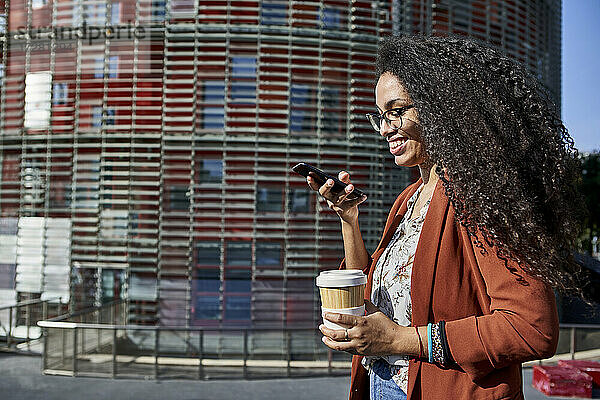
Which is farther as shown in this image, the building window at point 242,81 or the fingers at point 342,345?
the building window at point 242,81

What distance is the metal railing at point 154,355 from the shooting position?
18.0ft

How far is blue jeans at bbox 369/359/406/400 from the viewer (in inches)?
57.2

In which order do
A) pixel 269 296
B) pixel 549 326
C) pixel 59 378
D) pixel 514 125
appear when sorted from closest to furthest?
1. pixel 549 326
2. pixel 514 125
3. pixel 59 378
4. pixel 269 296

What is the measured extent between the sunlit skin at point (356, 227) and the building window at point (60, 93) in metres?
6.97

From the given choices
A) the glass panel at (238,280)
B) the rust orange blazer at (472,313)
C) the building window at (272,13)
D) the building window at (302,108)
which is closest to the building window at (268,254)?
the glass panel at (238,280)

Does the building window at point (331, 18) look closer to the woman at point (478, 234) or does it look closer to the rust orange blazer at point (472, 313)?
the woman at point (478, 234)

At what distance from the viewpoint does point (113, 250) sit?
732 cm

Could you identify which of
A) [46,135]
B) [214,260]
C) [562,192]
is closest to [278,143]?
[214,260]

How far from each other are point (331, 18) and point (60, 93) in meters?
3.83

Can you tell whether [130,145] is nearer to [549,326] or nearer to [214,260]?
[214,260]

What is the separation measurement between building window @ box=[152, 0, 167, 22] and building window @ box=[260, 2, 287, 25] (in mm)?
1296

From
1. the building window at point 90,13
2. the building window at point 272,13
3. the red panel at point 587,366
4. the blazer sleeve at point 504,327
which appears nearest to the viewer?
the blazer sleeve at point 504,327

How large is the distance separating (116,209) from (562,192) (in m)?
6.79

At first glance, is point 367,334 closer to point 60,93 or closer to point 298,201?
point 298,201
